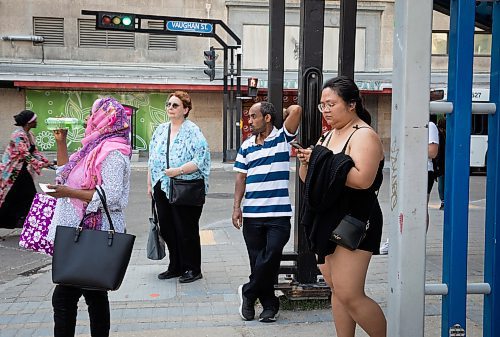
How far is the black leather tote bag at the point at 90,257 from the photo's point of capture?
3.36 m

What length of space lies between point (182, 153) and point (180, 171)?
0.20m

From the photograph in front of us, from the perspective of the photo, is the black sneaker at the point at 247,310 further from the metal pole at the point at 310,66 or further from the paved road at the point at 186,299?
the metal pole at the point at 310,66

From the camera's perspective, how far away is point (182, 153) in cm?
549

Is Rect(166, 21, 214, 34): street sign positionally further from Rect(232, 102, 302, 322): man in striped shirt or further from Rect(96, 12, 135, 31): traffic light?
Rect(232, 102, 302, 322): man in striped shirt

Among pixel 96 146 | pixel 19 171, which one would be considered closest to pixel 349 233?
pixel 96 146

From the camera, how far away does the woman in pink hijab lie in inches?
140

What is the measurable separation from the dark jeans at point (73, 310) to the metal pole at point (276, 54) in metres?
1.98

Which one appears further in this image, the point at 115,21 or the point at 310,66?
the point at 115,21

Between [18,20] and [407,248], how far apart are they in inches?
901

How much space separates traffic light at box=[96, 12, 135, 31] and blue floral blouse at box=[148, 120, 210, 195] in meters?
9.92

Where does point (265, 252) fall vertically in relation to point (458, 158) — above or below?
below

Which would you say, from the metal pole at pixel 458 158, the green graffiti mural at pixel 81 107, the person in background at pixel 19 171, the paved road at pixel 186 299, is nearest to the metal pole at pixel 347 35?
the paved road at pixel 186 299

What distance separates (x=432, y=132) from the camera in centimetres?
578

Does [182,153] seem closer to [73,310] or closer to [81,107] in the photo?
[73,310]
